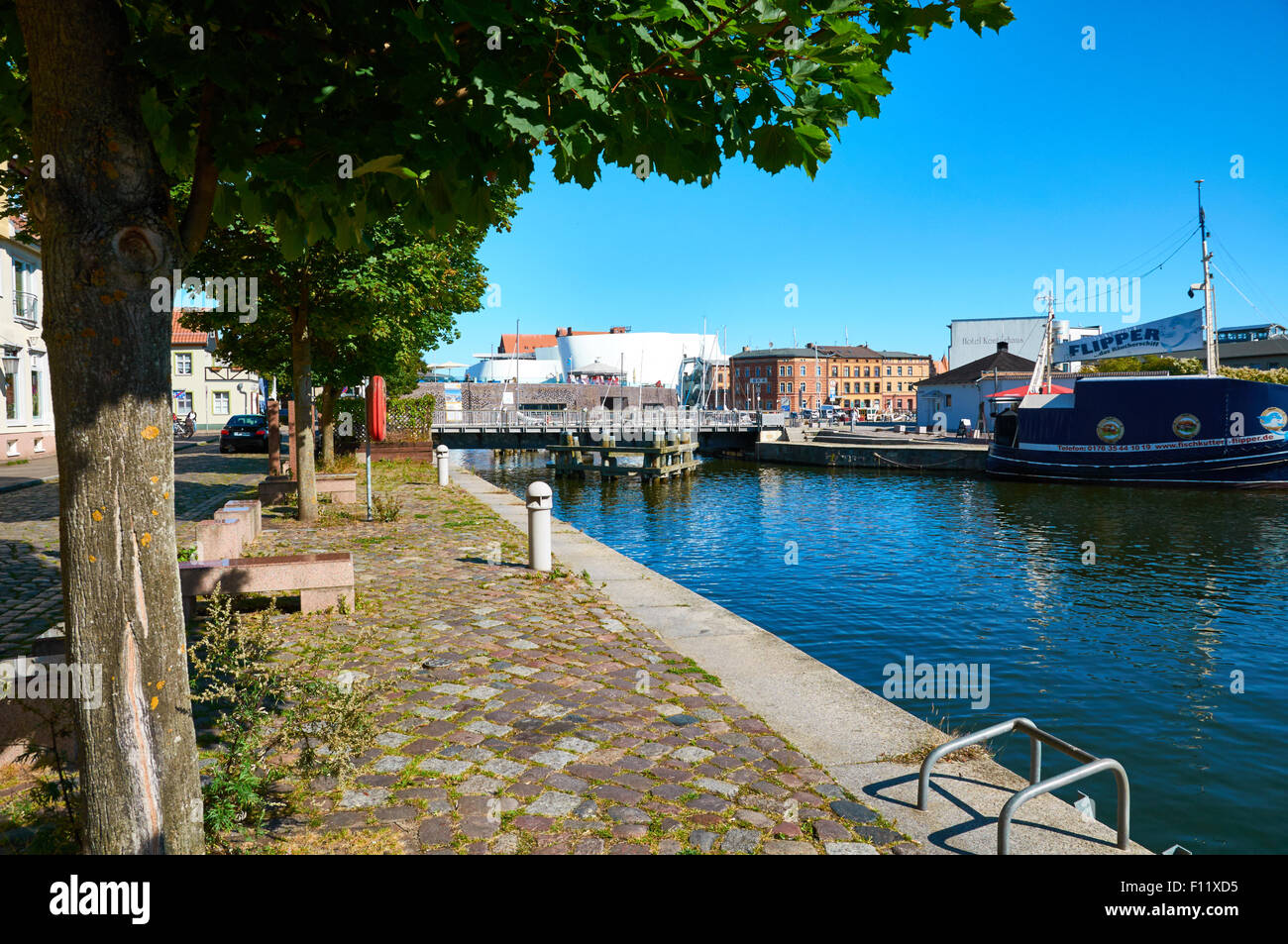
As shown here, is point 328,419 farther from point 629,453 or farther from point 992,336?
point 992,336

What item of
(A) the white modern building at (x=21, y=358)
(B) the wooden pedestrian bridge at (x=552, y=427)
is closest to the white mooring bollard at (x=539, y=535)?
(A) the white modern building at (x=21, y=358)

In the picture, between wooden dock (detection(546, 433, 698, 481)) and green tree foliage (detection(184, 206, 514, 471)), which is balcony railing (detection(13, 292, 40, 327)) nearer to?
green tree foliage (detection(184, 206, 514, 471))

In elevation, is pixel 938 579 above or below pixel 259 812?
below

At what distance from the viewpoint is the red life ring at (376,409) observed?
18703 mm

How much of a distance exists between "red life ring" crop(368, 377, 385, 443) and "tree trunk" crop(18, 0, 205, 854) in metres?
15.7

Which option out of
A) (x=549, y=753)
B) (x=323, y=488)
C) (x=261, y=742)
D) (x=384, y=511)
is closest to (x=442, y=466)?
(x=323, y=488)

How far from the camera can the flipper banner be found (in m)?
43.2

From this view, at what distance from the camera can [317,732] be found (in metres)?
4.90

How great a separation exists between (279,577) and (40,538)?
785 centimetres

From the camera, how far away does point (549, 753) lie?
5355mm

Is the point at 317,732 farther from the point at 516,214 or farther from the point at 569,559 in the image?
the point at 516,214

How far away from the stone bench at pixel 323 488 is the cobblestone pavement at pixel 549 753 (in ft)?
31.6
